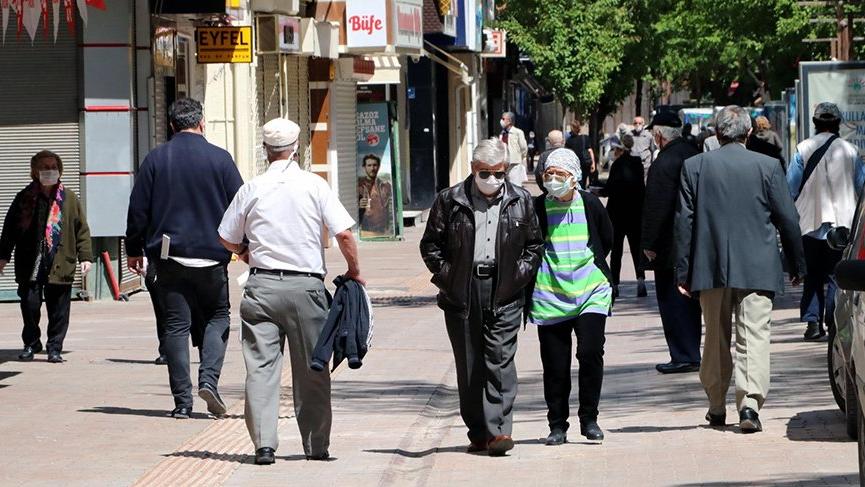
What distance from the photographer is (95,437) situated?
976 centimetres

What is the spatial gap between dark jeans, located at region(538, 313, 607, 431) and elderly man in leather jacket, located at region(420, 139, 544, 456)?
14.3 inches

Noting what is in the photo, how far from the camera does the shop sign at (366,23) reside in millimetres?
29797

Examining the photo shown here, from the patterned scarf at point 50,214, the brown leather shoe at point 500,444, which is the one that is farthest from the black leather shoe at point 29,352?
the brown leather shoe at point 500,444

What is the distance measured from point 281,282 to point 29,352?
18.3ft

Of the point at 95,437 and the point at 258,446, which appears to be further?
the point at 95,437

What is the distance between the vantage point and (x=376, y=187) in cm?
2961

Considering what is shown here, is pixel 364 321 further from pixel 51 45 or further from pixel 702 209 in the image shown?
pixel 51 45

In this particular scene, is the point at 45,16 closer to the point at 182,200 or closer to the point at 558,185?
the point at 182,200

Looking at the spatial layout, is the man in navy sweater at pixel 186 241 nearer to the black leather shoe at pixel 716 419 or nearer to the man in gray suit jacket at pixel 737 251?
the man in gray suit jacket at pixel 737 251

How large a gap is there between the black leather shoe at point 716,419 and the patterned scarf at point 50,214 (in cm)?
588

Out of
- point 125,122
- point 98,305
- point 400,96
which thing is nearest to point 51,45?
point 125,122

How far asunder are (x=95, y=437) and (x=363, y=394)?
9.02 ft

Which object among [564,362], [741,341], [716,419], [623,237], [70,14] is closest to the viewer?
[564,362]

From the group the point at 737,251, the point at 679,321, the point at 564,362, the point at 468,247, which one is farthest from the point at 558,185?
the point at 679,321
